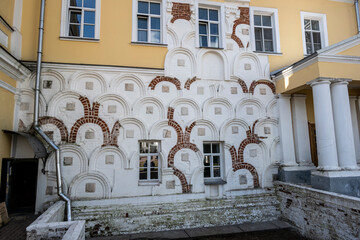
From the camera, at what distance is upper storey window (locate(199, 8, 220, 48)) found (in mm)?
8297

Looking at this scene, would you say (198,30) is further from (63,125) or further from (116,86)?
(63,125)

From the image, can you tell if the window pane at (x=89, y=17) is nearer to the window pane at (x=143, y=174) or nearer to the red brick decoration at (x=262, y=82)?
the window pane at (x=143, y=174)

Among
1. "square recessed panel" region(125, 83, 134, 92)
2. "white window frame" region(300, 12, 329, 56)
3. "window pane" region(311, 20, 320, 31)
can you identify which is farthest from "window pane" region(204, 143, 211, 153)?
"window pane" region(311, 20, 320, 31)

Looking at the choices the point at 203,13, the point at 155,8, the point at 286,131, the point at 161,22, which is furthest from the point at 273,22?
the point at 155,8

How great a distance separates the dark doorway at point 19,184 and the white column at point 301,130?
8.41 metres

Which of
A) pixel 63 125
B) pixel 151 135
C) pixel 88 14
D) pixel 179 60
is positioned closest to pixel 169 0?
pixel 179 60

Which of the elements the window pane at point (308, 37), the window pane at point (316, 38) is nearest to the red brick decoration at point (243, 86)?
the window pane at point (308, 37)

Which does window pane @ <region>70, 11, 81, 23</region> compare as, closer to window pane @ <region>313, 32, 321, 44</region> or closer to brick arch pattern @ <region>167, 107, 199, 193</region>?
brick arch pattern @ <region>167, 107, 199, 193</region>

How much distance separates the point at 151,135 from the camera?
23.9ft

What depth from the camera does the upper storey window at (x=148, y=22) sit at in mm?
7815

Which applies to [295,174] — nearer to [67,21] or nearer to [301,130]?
[301,130]

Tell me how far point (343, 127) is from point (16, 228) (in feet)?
29.2

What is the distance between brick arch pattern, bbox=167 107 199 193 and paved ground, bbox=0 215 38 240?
155 inches

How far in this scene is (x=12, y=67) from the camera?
20.2 feet
